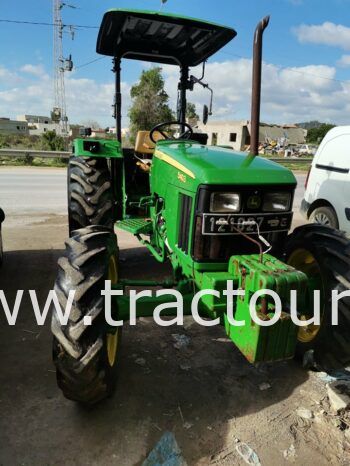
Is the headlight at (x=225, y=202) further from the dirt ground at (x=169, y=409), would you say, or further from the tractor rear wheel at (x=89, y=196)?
the tractor rear wheel at (x=89, y=196)

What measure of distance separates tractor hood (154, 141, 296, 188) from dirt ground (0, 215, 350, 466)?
1.50 m

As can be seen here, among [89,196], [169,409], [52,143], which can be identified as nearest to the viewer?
[169,409]

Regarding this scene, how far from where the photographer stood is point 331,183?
20.4 ft

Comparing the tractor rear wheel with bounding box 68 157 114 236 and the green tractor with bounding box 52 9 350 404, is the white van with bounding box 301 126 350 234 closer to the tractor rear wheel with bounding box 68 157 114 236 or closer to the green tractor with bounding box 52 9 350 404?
the green tractor with bounding box 52 9 350 404

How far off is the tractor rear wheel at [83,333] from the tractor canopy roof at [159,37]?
267cm

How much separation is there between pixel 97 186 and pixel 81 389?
2.40 m

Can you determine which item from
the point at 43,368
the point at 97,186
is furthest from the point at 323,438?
the point at 97,186

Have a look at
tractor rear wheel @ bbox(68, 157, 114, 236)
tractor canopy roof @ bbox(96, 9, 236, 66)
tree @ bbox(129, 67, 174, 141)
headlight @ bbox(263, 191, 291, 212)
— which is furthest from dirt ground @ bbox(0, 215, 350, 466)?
tree @ bbox(129, 67, 174, 141)

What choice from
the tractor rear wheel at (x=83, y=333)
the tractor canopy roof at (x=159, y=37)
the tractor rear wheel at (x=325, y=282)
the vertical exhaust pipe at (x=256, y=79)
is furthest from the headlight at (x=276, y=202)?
Result: the tractor canopy roof at (x=159, y=37)

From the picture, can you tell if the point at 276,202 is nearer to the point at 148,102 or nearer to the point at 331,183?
the point at 331,183

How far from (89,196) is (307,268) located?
233cm

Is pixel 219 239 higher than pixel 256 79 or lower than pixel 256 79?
lower

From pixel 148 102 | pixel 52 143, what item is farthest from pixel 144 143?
pixel 148 102

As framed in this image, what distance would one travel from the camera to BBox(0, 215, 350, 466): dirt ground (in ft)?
7.82
